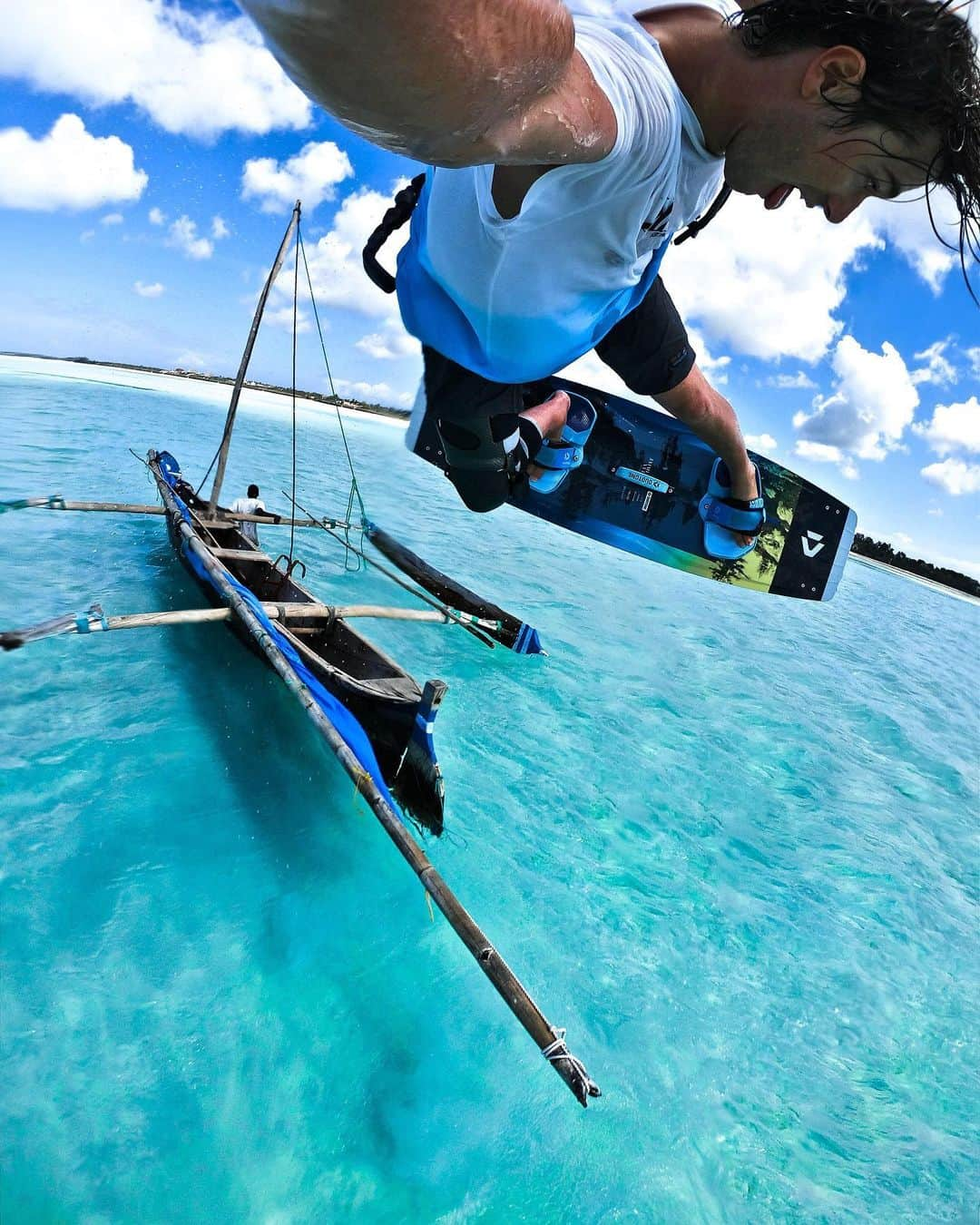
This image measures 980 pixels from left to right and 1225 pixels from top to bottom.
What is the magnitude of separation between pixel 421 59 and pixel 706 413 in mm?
3635

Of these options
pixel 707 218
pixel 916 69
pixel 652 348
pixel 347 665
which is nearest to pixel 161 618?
pixel 347 665

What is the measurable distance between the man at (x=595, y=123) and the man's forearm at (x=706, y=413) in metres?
1.44

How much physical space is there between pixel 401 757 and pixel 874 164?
4530 mm

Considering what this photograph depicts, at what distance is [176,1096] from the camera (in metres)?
3.36

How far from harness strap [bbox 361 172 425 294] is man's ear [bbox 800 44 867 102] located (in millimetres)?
1509

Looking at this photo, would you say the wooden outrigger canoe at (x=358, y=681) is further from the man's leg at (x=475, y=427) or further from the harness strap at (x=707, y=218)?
the harness strap at (x=707, y=218)

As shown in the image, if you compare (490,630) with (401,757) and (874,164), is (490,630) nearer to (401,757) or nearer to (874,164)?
(401,757)

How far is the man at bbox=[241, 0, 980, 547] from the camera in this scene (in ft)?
1.85

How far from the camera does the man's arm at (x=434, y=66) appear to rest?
1.65 feet

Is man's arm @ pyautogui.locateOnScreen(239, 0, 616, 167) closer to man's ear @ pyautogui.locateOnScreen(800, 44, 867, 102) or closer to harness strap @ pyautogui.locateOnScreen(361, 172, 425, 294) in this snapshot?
man's ear @ pyautogui.locateOnScreen(800, 44, 867, 102)

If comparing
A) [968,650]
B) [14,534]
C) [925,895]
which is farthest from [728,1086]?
[968,650]

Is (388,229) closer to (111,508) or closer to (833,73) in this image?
(833,73)

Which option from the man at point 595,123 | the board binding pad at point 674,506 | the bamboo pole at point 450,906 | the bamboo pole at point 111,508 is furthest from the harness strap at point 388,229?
the bamboo pole at point 111,508

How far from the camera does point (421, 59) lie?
54 cm
